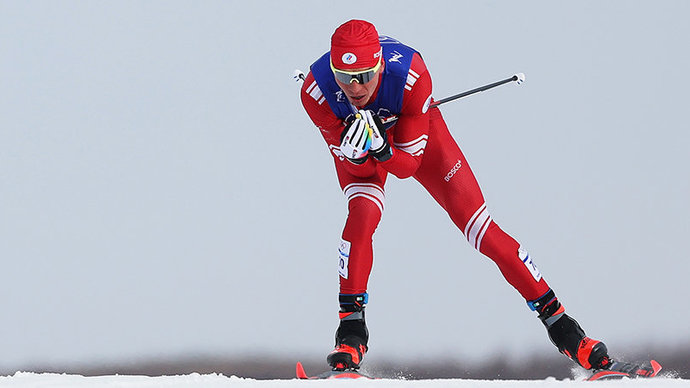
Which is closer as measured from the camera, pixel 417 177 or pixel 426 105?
pixel 426 105

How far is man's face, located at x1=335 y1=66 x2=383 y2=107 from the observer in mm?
4320

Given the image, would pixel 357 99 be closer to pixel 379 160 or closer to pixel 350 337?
pixel 379 160

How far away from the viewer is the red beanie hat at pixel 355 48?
4242 mm

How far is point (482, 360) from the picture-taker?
798 cm

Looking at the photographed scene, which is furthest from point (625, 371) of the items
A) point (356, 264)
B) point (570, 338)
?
point (356, 264)

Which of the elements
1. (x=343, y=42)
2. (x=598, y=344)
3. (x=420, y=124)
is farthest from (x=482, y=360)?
(x=343, y=42)

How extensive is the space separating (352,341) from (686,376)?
3682 millimetres

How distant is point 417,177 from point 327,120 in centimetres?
67

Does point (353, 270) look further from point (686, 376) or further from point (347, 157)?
point (686, 376)

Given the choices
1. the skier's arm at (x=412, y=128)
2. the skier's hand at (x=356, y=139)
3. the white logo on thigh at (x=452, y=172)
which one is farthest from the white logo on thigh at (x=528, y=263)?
the skier's hand at (x=356, y=139)

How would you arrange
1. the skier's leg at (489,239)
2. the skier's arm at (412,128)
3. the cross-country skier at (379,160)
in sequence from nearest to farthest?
the cross-country skier at (379,160) → the skier's arm at (412,128) → the skier's leg at (489,239)

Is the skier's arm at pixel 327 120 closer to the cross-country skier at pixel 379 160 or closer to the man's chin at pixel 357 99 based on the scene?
the cross-country skier at pixel 379 160

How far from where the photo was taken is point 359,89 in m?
4.33

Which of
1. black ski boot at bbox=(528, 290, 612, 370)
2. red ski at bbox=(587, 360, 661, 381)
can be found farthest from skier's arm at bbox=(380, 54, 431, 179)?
red ski at bbox=(587, 360, 661, 381)
